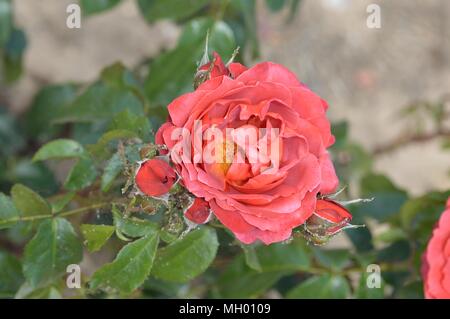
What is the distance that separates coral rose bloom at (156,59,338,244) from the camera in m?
0.65

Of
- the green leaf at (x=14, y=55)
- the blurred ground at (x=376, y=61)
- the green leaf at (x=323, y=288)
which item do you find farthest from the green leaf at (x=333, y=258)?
the blurred ground at (x=376, y=61)

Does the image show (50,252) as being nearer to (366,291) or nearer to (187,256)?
(187,256)

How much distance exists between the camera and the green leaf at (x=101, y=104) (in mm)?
1047

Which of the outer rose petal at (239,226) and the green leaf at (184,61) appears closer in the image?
the outer rose petal at (239,226)

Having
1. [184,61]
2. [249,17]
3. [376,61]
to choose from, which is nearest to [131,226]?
[184,61]

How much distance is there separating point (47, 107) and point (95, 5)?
290 mm

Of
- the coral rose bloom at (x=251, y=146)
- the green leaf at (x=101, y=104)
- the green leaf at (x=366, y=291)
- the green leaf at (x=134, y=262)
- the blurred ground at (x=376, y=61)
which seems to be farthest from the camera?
the blurred ground at (x=376, y=61)

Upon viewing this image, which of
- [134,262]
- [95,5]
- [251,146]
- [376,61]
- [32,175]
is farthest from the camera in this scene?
[376,61]

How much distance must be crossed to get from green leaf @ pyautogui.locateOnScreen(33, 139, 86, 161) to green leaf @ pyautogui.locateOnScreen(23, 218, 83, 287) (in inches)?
3.2

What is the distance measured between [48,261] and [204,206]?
0.89 feet

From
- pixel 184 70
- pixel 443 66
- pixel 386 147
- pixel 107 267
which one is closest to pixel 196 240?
pixel 107 267

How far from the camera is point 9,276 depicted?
960 millimetres

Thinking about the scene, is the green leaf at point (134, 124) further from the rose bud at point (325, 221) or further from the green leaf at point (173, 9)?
the green leaf at point (173, 9)

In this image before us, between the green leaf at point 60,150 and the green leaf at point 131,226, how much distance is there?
0.14 m
